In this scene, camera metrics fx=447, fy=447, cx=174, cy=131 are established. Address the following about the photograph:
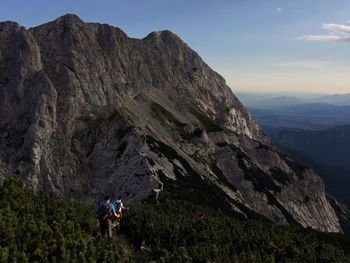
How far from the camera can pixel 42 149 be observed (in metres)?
122

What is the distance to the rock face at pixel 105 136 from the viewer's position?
12144 centimetres

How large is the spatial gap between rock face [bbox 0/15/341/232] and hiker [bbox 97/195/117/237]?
7500cm

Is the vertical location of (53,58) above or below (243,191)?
above

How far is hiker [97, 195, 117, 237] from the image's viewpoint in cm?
3472

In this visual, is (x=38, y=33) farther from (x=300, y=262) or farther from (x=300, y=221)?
(x=300, y=262)

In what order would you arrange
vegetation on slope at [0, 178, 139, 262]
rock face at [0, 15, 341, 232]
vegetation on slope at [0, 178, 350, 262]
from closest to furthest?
vegetation on slope at [0, 178, 139, 262] → vegetation on slope at [0, 178, 350, 262] → rock face at [0, 15, 341, 232]

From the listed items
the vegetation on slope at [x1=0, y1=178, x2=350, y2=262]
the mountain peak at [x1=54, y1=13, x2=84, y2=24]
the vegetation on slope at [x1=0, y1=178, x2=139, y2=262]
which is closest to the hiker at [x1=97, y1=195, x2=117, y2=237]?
the vegetation on slope at [x1=0, y1=178, x2=350, y2=262]

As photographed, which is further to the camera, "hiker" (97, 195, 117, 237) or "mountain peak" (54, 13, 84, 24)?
"mountain peak" (54, 13, 84, 24)

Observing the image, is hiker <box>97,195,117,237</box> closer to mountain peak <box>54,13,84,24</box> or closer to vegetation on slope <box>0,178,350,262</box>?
vegetation on slope <box>0,178,350,262</box>

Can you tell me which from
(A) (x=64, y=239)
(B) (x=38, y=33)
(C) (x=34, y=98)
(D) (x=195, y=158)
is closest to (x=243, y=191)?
(D) (x=195, y=158)

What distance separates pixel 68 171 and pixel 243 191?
225 ft

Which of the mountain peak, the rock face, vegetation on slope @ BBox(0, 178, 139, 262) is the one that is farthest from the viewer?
the mountain peak

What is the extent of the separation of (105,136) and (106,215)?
352ft

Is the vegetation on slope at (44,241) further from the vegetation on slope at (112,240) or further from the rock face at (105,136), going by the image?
the rock face at (105,136)
